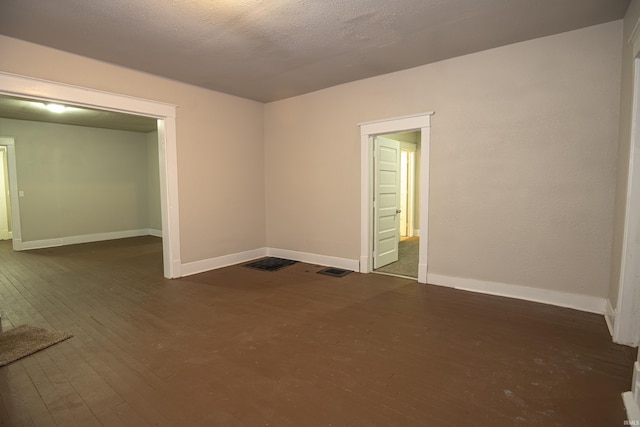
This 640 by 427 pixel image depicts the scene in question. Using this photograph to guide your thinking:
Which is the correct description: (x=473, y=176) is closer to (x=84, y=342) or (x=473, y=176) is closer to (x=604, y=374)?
(x=604, y=374)

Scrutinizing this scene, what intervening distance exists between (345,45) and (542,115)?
2264mm

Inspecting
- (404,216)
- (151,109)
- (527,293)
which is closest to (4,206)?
(151,109)

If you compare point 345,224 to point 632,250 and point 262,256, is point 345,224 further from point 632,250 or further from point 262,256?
point 632,250

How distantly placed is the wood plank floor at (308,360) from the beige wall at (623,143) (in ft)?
1.90

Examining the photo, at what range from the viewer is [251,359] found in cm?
247

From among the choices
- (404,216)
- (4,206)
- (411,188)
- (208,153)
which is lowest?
(404,216)

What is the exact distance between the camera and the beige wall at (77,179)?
22.9 feet

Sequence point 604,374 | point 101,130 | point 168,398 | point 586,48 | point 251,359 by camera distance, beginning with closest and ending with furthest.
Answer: point 168,398
point 604,374
point 251,359
point 586,48
point 101,130

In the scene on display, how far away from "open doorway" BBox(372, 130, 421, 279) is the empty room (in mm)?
73

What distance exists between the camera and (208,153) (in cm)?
507

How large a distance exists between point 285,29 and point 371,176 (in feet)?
7.82

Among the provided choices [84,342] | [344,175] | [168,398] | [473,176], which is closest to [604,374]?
[473,176]

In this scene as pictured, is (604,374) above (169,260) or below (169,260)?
below

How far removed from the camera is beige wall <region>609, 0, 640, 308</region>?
8.41 ft
